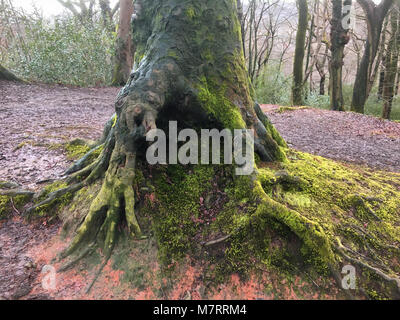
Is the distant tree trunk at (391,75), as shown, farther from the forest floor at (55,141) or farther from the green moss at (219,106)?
the green moss at (219,106)

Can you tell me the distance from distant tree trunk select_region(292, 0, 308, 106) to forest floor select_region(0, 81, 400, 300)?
Result: 326 centimetres

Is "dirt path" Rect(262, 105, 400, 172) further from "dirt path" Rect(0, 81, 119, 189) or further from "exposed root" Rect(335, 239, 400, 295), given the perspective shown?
"dirt path" Rect(0, 81, 119, 189)

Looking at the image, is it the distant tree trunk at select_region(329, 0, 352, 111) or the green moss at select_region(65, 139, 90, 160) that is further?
the distant tree trunk at select_region(329, 0, 352, 111)

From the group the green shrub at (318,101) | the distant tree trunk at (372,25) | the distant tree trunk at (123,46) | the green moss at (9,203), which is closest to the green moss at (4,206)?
the green moss at (9,203)

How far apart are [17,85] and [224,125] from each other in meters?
10.7

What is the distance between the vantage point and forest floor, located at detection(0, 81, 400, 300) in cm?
231

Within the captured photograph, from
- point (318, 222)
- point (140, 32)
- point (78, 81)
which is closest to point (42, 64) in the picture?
point (78, 81)

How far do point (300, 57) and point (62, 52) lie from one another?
11.0m

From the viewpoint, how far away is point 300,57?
40.9ft

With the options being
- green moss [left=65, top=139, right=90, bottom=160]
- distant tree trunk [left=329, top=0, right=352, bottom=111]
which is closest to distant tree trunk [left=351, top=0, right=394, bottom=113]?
distant tree trunk [left=329, top=0, right=352, bottom=111]

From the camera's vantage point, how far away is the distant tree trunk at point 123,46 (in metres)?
12.7

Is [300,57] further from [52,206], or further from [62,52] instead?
[52,206]

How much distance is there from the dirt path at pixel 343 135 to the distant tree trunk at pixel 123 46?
7.99 m

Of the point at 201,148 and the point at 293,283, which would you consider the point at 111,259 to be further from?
the point at 293,283
